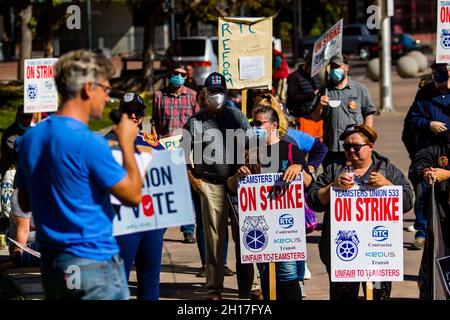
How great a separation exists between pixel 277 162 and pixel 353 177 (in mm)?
868

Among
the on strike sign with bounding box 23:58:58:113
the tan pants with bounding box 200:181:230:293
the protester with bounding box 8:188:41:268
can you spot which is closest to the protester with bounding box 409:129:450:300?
the tan pants with bounding box 200:181:230:293

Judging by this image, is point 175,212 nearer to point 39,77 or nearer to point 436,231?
point 436,231

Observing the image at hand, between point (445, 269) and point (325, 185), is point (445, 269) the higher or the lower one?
the lower one

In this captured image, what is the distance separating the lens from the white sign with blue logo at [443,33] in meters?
9.44

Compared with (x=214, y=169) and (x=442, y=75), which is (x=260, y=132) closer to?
(x=214, y=169)

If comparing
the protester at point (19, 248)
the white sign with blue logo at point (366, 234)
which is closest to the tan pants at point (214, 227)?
the protester at point (19, 248)

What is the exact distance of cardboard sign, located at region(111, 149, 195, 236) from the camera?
5.34 m

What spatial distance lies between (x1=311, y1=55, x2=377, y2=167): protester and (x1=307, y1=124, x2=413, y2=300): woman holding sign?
3.53 metres

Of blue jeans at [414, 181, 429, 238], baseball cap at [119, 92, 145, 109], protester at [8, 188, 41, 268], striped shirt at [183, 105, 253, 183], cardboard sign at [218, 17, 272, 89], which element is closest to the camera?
baseball cap at [119, 92, 145, 109]

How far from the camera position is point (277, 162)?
307 inches

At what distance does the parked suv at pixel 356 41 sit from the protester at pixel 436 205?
44199 mm

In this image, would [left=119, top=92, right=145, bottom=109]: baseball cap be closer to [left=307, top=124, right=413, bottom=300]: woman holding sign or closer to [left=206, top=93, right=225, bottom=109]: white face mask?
[left=206, top=93, right=225, bottom=109]: white face mask

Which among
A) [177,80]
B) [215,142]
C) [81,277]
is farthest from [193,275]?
[81,277]
